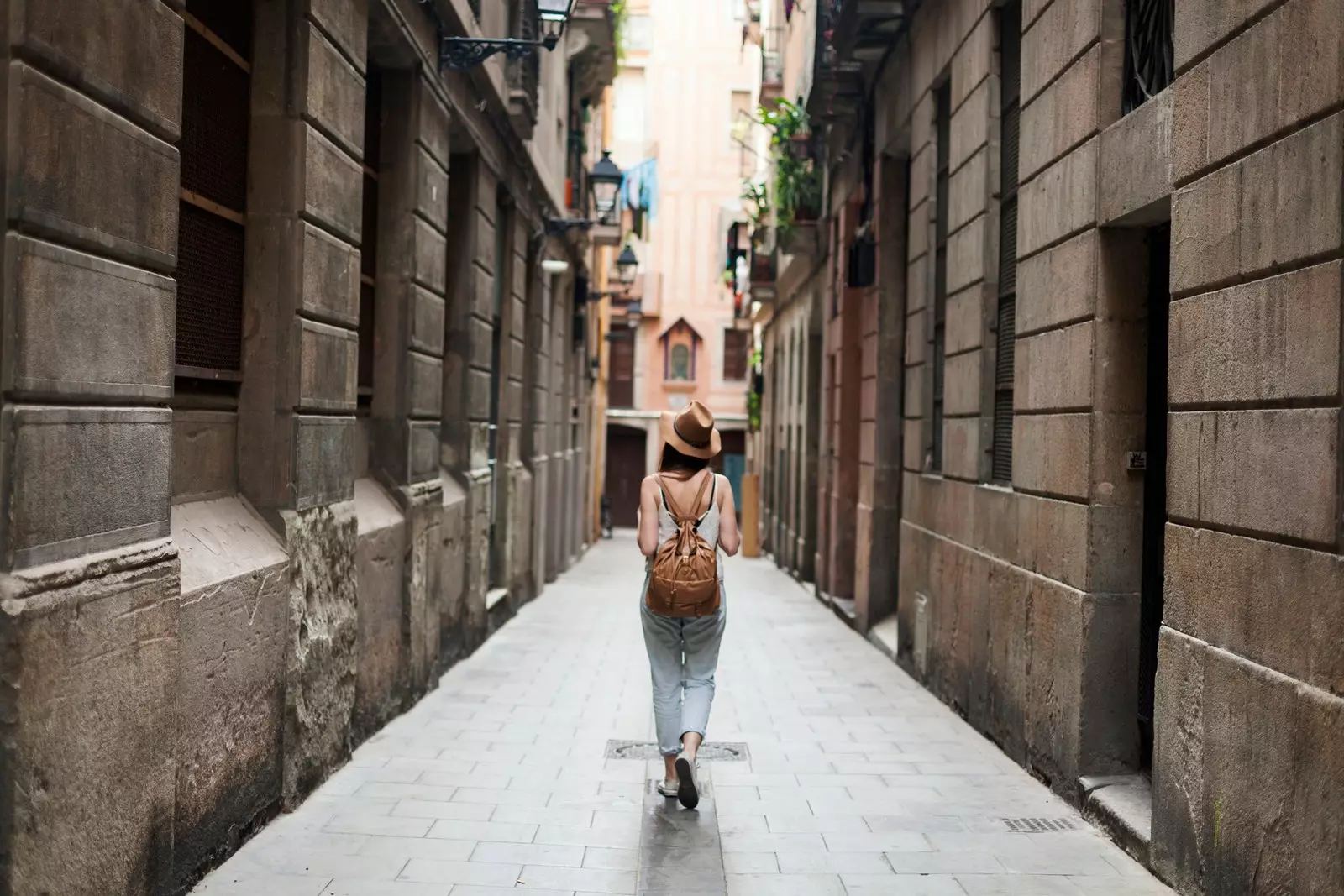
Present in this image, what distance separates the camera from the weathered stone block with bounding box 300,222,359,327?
6418 millimetres

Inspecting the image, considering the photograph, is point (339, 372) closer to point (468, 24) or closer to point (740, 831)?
point (740, 831)

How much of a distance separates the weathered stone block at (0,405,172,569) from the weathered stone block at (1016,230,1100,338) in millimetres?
4346

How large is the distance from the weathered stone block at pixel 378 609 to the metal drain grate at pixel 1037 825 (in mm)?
3636

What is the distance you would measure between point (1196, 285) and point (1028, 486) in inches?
97.5

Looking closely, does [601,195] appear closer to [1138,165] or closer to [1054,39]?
[1054,39]

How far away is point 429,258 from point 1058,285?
14.8 feet

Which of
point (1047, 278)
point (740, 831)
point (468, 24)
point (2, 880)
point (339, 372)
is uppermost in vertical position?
A: point (468, 24)

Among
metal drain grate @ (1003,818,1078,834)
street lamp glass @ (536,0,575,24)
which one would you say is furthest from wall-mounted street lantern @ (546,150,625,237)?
metal drain grate @ (1003,818,1078,834)

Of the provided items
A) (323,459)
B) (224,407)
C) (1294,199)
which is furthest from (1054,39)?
(224,407)

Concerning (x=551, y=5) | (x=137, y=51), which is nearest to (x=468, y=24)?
(x=551, y=5)

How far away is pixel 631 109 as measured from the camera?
41.9 metres

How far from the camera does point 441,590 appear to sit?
9695 mm

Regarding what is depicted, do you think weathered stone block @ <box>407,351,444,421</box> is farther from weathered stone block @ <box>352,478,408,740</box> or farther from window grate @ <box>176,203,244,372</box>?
window grate @ <box>176,203,244,372</box>

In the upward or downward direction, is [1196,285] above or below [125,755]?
above
